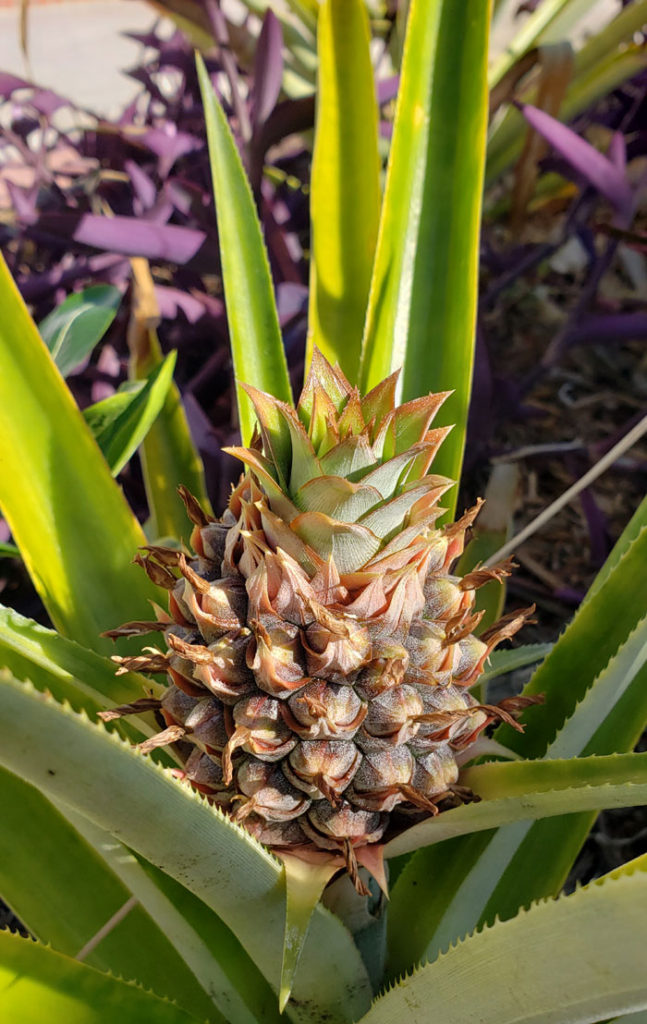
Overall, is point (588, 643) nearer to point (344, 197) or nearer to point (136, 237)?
point (344, 197)

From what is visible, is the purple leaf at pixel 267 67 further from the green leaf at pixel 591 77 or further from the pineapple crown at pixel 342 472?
the pineapple crown at pixel 342 472

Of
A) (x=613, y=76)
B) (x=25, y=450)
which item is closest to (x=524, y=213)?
(x=613, y=76)

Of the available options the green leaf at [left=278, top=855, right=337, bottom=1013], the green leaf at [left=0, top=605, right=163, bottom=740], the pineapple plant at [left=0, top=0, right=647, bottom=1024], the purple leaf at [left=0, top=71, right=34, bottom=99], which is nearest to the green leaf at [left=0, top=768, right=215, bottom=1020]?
the pineapple plant at [left=0, top=0, right=647, bottom=1024]

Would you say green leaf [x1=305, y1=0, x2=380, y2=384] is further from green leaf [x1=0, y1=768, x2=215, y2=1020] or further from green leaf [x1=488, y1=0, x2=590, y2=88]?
green leaf [x1=488, y1=0, x2=590, y2=88]

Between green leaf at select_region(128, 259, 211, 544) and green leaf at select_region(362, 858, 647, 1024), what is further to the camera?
green leaf at select_region(128, 259, 211, 544)

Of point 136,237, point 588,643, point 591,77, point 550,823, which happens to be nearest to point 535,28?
point 591,77

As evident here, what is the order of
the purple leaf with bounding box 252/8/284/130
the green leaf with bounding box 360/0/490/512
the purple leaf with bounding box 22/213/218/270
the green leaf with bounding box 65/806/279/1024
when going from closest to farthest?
the green leaf with bounding box 65/806/279/1024
the green leaf with bounding box 360/0/490/512
the purple leaf with bounding box 22/213/218/270
the purple leaf with bounding box 252/8/284/130

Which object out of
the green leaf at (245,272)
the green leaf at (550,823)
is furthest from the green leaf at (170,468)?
the green leaf at (550,823)
